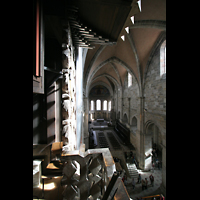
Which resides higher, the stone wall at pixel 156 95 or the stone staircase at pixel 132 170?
the stone wall at pixel 156 95

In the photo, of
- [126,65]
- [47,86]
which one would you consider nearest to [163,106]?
[126,65]

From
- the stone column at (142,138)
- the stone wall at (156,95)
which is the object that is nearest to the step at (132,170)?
the stone column at (142,138)

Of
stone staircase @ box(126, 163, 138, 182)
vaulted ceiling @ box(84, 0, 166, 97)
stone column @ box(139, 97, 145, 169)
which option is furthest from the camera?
stone column @ box(139, 97, 145, 169)

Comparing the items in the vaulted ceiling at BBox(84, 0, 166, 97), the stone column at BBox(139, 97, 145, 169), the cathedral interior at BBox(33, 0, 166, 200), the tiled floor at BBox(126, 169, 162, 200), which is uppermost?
the vaulted ceiling at BBox(84, 0, 166, 97)

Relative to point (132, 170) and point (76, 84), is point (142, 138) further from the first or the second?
point (76, 84)

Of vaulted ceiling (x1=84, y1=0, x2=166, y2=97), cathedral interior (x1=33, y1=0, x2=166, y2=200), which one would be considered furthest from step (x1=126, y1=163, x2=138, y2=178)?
vaulted ceiling (x1=84, y1=0, x2=166, y2=97)

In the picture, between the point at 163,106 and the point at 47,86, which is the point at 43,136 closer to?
the point at 47,86

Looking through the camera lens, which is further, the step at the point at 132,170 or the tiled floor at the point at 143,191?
the step at the point at 132,170

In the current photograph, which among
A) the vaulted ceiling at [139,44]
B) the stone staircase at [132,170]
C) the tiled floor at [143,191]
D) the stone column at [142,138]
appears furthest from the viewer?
the stone column at [142,138]

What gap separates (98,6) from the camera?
6.99ft

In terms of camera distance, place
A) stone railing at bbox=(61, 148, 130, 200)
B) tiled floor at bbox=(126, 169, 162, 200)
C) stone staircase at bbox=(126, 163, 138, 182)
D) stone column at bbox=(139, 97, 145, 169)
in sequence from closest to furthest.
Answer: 1. stone railing at bbox=(61, 148, 130, 200)
2. tiled floor at bbox=(126, 169, 162, 200)
3. stone staircase at bbox=(126, 163, 138, 182)
4. stone column at bbox=(139, 97, 145, 169)

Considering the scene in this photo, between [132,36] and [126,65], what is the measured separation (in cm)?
329

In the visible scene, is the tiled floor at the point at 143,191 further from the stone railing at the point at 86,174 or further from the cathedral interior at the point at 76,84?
the stone railing at the point at 86,174

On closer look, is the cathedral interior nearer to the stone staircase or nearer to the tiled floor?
the tiled floor
